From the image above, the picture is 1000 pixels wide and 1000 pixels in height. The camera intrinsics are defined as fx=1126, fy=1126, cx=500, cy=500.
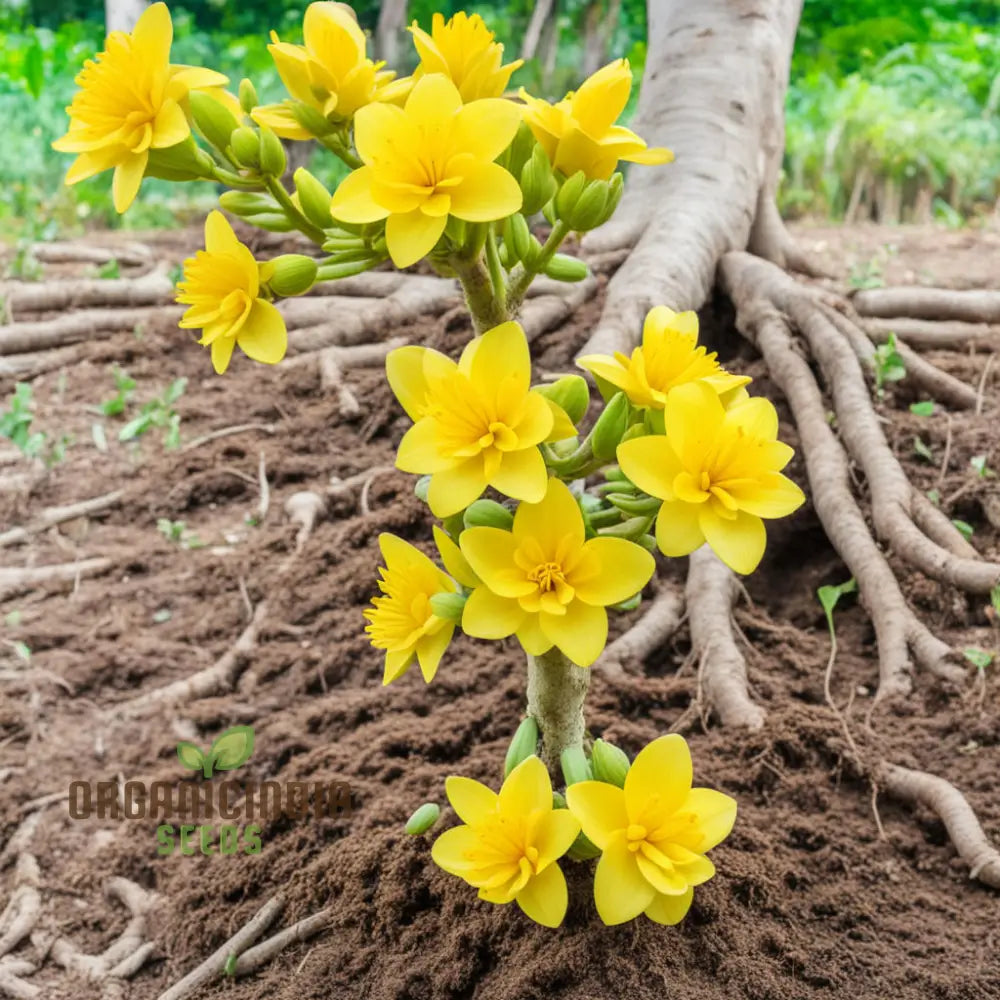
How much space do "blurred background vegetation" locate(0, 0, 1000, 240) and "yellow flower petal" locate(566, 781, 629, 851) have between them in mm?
5021

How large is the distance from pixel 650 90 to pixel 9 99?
6.71 m

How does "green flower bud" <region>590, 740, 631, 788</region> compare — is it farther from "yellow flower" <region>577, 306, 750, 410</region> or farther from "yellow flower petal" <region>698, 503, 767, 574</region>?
"yellow flower" <region>577, 306, 750, 410</region>

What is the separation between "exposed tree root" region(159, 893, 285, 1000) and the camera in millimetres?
1749

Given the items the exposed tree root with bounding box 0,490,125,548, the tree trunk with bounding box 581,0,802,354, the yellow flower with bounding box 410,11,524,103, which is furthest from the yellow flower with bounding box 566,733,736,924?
the exposed tree root with bounding box 0,490,125,548

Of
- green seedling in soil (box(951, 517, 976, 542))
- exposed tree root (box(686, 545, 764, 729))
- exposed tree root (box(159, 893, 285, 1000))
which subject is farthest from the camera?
green seedling in soil (box(951, 517, 976, 542))

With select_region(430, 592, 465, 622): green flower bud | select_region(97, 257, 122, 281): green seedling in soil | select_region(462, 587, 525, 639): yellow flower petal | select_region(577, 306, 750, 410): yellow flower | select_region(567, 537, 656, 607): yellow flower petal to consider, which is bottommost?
select_region(97, 257, 122, 281): green seedling in soil

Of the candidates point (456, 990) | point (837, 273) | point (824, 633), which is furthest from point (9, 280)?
point (456, 990)

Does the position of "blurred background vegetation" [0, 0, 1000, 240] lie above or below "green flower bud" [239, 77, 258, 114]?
below

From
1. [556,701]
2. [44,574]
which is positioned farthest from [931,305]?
[44,574]

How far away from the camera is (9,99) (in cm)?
861

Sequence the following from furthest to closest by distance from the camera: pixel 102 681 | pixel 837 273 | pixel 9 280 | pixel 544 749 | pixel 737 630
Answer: pixel 9 280
pixel 837 273
pixel 102 681
pixel 737 630
pixel 544 749

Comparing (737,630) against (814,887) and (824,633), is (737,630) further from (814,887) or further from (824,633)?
(814,887)

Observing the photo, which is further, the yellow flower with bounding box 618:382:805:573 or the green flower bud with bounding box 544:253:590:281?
the green flower bud with bounding box 544:253:590:281

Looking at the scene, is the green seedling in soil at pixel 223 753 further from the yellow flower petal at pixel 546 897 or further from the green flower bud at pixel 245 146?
the green flower bud at pixel 245 146
